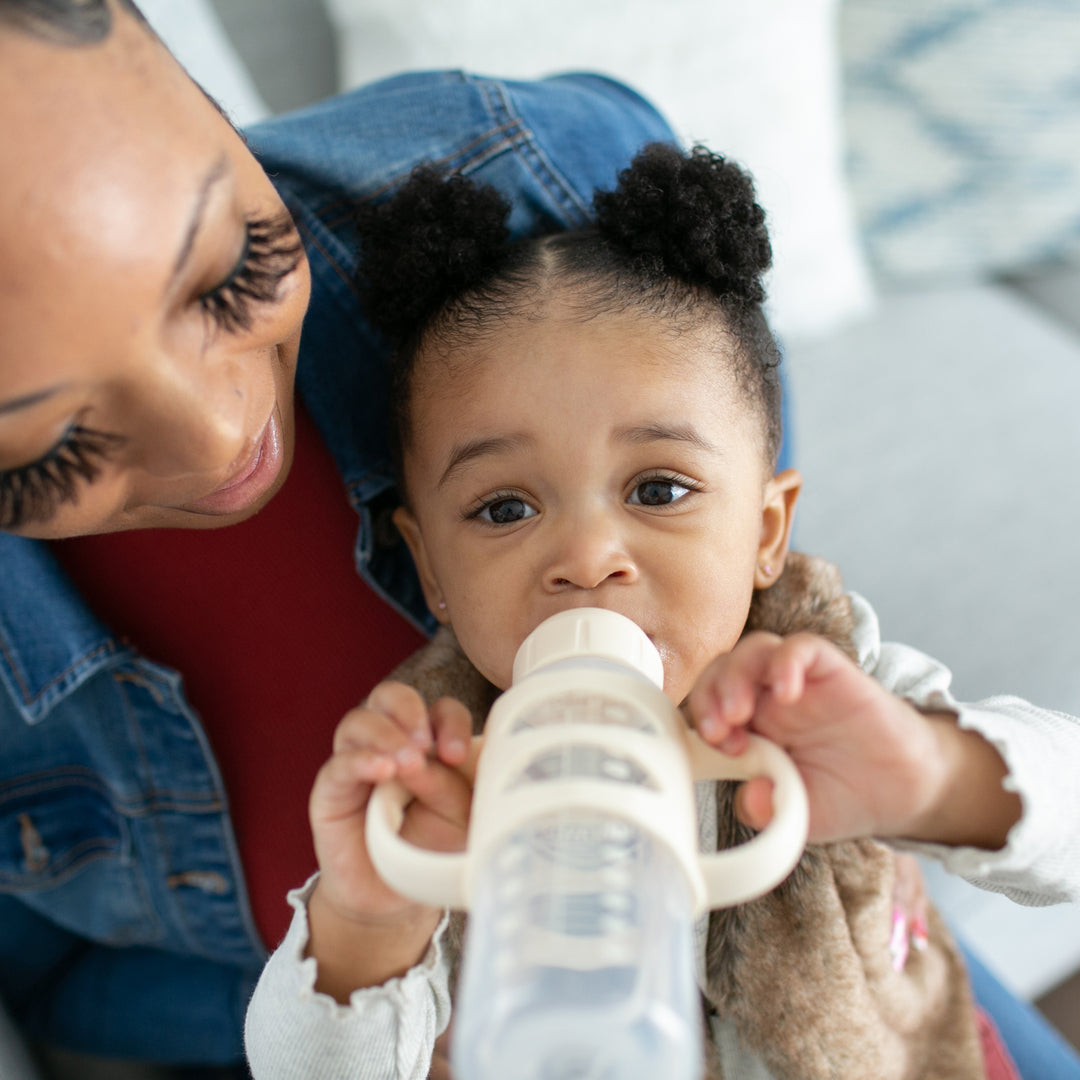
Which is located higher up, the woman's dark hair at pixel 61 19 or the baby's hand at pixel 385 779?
the woman's dark hair at pixel 61 19

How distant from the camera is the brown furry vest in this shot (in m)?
0.86

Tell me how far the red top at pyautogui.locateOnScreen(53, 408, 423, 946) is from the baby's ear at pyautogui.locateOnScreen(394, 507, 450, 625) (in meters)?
0.07

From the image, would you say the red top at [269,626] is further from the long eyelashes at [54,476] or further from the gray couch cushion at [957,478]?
the gray couch cushion at [957,478]

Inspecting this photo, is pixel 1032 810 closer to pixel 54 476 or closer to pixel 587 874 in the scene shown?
pixel 587 874

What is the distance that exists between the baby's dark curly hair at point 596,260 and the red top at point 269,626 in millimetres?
150

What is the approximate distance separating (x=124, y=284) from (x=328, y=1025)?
56cm

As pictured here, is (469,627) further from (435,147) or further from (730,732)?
(435,147)

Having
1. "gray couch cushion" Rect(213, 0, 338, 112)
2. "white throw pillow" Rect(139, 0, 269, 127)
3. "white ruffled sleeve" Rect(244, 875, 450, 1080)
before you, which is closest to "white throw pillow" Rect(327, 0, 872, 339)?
"gray couch cushion" Rect(213, 0, 338, 112)

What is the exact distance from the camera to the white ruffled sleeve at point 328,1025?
0.74 metres

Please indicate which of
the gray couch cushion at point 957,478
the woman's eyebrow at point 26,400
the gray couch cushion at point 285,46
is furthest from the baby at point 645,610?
the gray couch cushion at point 285,46

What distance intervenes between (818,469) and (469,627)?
1.00 m

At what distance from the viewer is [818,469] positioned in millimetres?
1680

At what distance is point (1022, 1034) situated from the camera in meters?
1.13

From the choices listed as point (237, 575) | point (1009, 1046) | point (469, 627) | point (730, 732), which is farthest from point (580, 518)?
point (1009, 1046)
